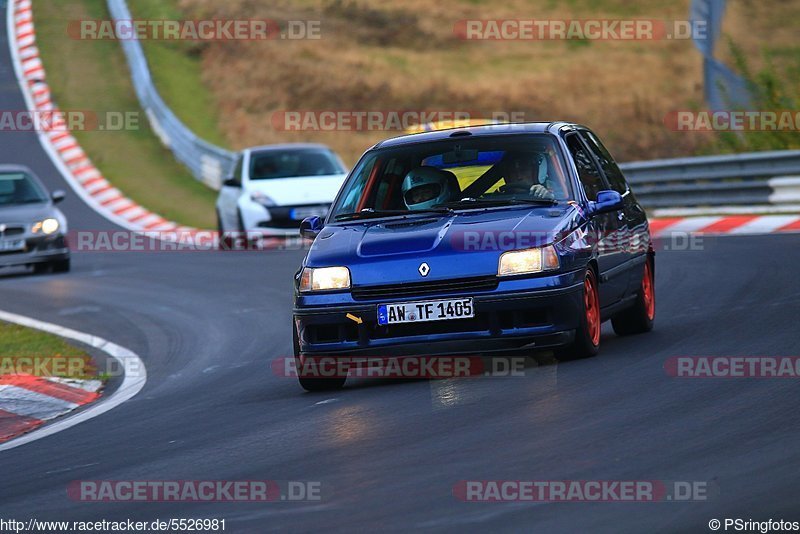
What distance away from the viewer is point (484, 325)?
8.91m

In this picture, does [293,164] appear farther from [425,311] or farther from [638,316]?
[425,311]

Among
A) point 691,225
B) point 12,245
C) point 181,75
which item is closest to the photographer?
point 691,225

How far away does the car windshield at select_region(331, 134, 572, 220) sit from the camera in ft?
32.4

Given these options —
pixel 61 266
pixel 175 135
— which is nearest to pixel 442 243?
pixel 61 266

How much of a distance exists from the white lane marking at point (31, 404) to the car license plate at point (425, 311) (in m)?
2.39

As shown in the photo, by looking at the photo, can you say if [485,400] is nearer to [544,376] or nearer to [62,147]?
[544,376]

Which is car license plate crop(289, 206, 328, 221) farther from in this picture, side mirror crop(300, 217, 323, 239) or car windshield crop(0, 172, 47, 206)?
side mirror crop(300, 217, 323, 239)

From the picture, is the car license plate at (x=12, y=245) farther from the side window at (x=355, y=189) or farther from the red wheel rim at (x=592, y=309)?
the red wheel rim at (x=592, y=309)

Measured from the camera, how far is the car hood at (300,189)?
22766 millimetres

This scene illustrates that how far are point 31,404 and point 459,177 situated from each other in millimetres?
3178

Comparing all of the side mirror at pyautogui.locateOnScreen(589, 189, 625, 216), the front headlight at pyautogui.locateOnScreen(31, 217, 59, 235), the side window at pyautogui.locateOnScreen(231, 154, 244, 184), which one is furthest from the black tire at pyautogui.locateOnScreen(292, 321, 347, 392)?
the side window at pyautogui.locateOnScreen(231, 154, 244, 184)

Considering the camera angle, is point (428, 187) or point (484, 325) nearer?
point (484, 325)

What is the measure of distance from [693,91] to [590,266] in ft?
114

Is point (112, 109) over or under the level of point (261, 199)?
under
